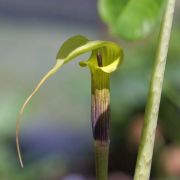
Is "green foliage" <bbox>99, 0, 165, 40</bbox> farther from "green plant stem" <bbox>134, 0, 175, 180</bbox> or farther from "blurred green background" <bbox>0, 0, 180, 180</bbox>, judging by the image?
"blurred green background" <bbox>0, 0, 180, 180</bbox>

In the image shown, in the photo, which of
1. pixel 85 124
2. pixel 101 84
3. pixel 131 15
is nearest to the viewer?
pixel 131 15

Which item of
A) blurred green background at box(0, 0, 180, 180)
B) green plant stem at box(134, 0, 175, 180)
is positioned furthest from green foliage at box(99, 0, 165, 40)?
blurred green background at box(0, 0, 180, 180)

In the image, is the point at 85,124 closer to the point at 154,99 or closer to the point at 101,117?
the point at 101,117

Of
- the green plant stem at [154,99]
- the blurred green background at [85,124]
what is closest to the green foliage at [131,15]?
the green plant stem at [154,99]

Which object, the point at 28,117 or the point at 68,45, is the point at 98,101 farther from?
the point at 28,117

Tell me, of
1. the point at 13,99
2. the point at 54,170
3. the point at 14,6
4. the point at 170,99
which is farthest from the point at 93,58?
the point at 14,6

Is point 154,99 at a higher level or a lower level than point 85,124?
higher

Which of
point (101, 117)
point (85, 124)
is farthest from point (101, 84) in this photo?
point (85, 124)
